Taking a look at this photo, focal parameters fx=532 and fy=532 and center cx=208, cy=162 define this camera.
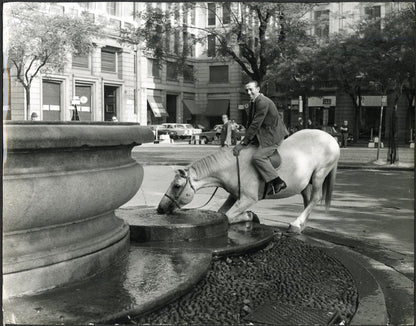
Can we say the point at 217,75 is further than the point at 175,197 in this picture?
Yes

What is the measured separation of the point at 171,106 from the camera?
170 feet

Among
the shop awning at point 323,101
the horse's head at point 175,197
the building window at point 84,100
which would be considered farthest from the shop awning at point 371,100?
the horse's head at point 175,197

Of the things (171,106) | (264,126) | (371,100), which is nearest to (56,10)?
(171,106)

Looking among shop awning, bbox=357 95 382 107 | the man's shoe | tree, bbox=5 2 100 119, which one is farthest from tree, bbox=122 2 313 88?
shop awning, bbox=357 95 382 107

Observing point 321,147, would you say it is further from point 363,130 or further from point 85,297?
point 363,130

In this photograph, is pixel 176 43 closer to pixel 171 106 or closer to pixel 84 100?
pixel 84 100

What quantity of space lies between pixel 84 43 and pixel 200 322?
2811 centimetres

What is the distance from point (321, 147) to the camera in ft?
23.3

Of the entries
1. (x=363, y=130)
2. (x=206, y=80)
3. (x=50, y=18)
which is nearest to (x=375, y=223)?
(x=50, y=18)

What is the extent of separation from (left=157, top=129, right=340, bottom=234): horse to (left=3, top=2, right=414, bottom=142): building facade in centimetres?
1762

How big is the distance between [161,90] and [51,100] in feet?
47.0

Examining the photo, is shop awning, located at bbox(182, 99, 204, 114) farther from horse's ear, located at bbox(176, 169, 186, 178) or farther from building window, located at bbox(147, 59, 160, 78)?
horse's ear, located at bbox(176, 169, 186, 178)

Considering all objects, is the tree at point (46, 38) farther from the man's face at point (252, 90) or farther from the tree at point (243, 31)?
the man's face at point (252, 90)

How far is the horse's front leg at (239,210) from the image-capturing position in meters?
6.42
